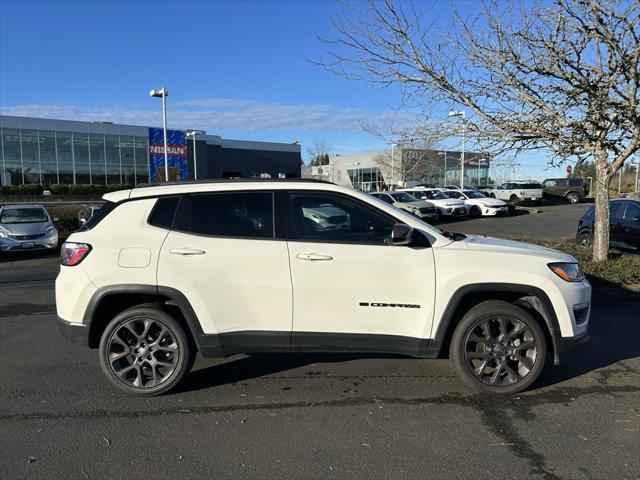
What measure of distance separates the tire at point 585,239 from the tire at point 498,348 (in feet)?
Result: 28.8

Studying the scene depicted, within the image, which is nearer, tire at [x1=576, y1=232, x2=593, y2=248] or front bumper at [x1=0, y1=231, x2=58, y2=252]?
→ tire at [x1=576, y1=232, x2=593, y2=248]

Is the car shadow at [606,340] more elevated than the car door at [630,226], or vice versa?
the car door at [630,226]

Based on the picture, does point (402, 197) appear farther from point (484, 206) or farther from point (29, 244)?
point (29, 244)

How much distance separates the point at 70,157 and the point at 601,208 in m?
48.9

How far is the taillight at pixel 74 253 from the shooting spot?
404cm

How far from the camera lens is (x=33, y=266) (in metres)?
12.5

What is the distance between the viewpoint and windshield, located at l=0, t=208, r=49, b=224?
1505cm

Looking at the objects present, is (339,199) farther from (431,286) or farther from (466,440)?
(466,440)

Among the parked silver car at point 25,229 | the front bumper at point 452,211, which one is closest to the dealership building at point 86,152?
the front bumper at point 452,211

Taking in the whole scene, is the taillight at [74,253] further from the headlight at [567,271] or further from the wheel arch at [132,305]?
the headlight at [567,271]

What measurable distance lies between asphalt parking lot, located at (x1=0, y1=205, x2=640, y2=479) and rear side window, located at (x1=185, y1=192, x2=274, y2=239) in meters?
1.42

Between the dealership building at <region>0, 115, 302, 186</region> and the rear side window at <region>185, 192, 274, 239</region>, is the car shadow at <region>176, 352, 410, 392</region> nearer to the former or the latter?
the rear side window at <region>185, 192, 274, 239</region>

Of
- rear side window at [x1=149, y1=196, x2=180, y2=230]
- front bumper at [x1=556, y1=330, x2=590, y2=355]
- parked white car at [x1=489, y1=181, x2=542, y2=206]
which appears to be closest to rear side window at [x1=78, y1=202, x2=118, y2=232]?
rear side window at [x1=149, y1=196, x2=180, y2=230]

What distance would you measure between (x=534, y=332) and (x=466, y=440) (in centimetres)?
120
